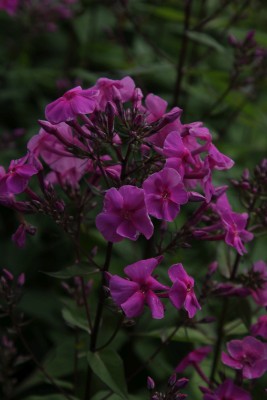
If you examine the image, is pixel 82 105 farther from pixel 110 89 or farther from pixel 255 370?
pixel 255 370

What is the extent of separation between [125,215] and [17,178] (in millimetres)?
345

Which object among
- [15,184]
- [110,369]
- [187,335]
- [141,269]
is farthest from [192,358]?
[15,184]

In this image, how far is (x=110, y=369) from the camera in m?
2.13

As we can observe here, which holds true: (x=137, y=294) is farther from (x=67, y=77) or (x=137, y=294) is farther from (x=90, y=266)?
(x=67, y=77)

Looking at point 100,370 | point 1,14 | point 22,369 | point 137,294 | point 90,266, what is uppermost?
point 137,294

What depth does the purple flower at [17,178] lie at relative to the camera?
1.96m

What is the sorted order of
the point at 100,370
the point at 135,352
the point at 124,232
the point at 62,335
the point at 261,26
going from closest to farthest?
the point at 124,232 < the point at 100,370 < the point at 135,352 < the point at 62,335 < the point at 261,26

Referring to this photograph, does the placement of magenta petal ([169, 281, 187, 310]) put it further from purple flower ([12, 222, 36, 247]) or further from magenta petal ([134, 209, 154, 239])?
purple flower ([12, 222, 36, 247])

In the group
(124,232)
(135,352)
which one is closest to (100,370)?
(124,232)

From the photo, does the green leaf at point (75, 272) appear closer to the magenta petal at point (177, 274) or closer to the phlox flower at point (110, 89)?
the magenta petal at point (177, 274)

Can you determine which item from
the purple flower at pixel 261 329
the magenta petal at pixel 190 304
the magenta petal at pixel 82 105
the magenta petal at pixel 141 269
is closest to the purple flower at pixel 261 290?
the purple flower at pixel 261 329

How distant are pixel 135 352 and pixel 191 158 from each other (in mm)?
1371

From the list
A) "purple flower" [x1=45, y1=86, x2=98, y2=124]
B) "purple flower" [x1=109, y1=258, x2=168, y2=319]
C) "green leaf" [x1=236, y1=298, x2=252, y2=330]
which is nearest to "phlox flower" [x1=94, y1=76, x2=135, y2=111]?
"purple flower" [x1=45, y1=86, x2=98, y2=124]

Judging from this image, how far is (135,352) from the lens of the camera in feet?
10.1
